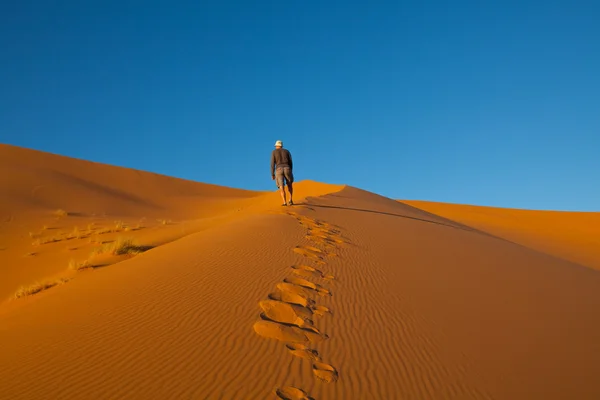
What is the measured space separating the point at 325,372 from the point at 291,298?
1.74 meters

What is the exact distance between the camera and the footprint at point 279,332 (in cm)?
452

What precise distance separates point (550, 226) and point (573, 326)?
30009 mm

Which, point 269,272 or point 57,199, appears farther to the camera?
point 57,199

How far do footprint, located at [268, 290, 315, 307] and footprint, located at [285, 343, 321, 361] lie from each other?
1037mm

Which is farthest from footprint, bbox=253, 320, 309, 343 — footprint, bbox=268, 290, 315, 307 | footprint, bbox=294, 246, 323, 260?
footprint, bbox=294, 246, 323, 260

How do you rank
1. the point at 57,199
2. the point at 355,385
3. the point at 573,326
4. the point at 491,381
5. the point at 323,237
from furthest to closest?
the point at 57,199, the point at 323,237, the point at 573,326, the point at 491,381, the point at 355,385

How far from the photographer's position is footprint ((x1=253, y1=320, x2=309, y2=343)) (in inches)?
178

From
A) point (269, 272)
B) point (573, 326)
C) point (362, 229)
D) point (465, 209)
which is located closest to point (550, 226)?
point (465, 209)

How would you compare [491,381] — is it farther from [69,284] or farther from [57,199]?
[57,199]

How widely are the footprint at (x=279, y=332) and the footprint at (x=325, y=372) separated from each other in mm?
490

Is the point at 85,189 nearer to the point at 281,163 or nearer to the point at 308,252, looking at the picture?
the point at 281,163

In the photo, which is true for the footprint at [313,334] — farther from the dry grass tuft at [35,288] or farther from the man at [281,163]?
the man at [281,163]

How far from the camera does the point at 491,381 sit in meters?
4.15

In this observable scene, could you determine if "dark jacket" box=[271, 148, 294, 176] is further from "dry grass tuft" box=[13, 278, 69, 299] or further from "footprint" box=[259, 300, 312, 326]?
"footprint" box=[259, 300, 312, 326]
